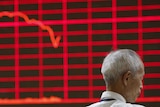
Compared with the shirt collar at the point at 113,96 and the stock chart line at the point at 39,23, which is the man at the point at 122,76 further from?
the stock chart line at the point at 39,23

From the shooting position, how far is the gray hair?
160 centimetres

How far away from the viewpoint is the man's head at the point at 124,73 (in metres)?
1.60

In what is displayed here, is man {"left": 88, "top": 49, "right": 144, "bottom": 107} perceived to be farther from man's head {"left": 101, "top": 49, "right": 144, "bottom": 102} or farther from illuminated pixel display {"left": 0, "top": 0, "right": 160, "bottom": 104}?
illuminated pixel display {"left": 0, "top": 0, "right": 160, "bottom": 104}

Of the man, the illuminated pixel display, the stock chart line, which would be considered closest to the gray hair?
the man

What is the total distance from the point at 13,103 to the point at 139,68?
1762 mm

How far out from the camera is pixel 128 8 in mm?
3195

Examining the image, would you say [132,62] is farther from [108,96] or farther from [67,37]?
[67,37]

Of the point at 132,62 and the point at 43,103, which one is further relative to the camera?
the point at 43,103

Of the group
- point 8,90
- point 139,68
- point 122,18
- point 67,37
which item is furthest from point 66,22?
point 139,68

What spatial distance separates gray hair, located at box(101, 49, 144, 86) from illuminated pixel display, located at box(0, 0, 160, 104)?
5.00ft

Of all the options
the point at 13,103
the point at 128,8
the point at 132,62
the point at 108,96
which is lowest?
the point at 13,103

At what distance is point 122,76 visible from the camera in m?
1.61

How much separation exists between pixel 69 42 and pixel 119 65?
1646 millimetres

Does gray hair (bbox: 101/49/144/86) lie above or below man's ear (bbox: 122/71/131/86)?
above
